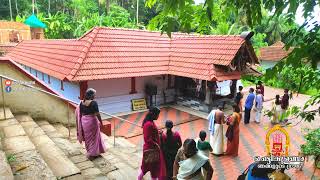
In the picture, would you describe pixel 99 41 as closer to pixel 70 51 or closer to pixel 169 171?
pixel 70 51

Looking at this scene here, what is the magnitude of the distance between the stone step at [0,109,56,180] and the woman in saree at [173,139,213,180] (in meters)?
1.90

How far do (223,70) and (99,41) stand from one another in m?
6.23

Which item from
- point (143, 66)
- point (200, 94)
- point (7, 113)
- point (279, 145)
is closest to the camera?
point (7, 113)

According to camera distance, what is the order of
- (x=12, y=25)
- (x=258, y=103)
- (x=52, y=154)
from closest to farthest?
(x=52, y=154), (x=258, y=103), (x=12, y=25)

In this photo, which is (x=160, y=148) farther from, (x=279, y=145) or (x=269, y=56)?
(x=269, y=56)

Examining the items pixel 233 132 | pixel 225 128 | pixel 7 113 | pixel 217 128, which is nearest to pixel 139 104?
pixel 225 128

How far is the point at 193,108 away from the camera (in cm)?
1412

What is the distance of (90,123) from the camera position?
5.39 m

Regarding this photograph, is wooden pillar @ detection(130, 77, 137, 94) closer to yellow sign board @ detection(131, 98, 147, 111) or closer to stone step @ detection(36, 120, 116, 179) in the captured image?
yellow sign board @ detection(131, 98, 147, 111)

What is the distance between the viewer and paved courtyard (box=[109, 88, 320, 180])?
7.40 m

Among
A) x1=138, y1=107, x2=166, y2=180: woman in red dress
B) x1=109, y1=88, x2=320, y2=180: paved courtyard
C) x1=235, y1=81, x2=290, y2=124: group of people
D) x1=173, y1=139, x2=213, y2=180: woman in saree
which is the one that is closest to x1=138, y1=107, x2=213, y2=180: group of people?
x1=138, y1=107, x2=166, y2=180: woman in red dress

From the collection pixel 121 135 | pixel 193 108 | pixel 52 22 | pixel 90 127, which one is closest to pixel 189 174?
pixel 90 127

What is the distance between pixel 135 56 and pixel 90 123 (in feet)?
29.2

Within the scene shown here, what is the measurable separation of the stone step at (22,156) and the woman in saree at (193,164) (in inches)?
74.9
